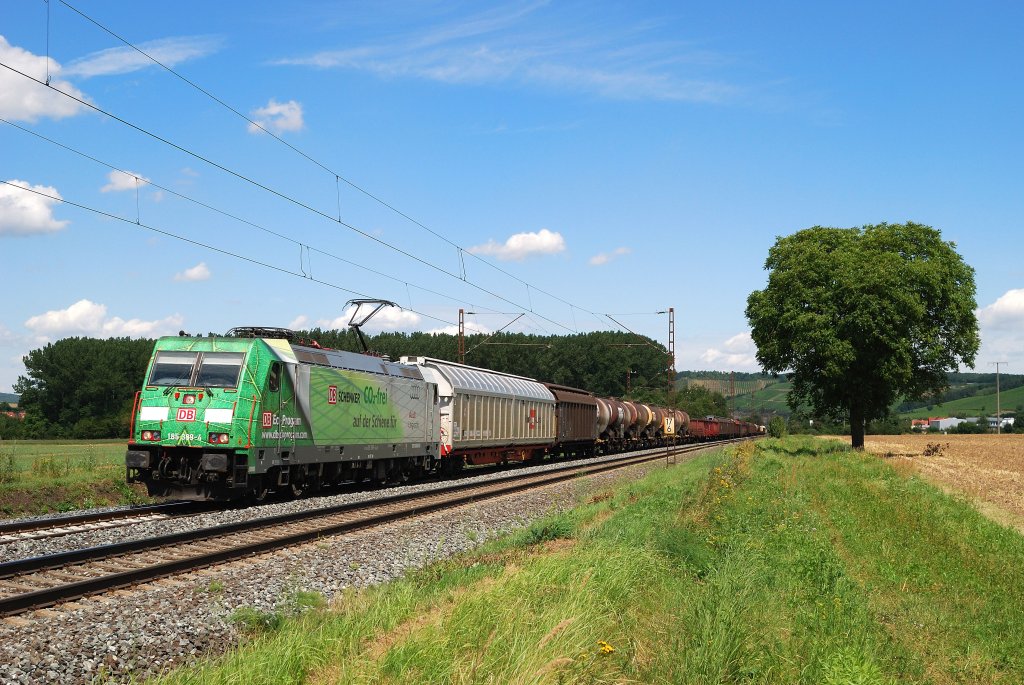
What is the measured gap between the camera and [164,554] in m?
13.2

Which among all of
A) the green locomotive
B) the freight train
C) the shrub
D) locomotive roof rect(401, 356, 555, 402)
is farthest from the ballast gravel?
the shrub

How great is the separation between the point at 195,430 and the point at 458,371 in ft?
50.6

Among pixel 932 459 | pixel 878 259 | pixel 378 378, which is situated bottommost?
pixel 932 459

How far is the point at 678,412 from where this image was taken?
77.5m

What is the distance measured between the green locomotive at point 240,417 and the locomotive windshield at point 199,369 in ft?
0.07

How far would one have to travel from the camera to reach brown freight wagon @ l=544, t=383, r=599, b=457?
150 feet

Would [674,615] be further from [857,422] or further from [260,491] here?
[857,422]

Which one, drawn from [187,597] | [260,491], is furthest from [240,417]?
[187,597]

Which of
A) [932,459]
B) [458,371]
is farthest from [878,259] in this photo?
[458,371]

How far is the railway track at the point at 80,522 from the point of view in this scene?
1509 centimetres

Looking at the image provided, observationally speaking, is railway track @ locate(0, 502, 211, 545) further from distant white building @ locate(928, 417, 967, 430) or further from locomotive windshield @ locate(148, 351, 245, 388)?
distant white building @ locate(928, 417, 967, 430)

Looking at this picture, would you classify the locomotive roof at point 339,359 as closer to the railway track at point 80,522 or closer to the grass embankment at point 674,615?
the railway track at point 80,522

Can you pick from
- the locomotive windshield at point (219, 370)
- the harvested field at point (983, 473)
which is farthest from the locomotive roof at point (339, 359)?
the harvested field at point (983, 473)

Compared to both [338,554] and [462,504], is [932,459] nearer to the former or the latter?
[462,504]
